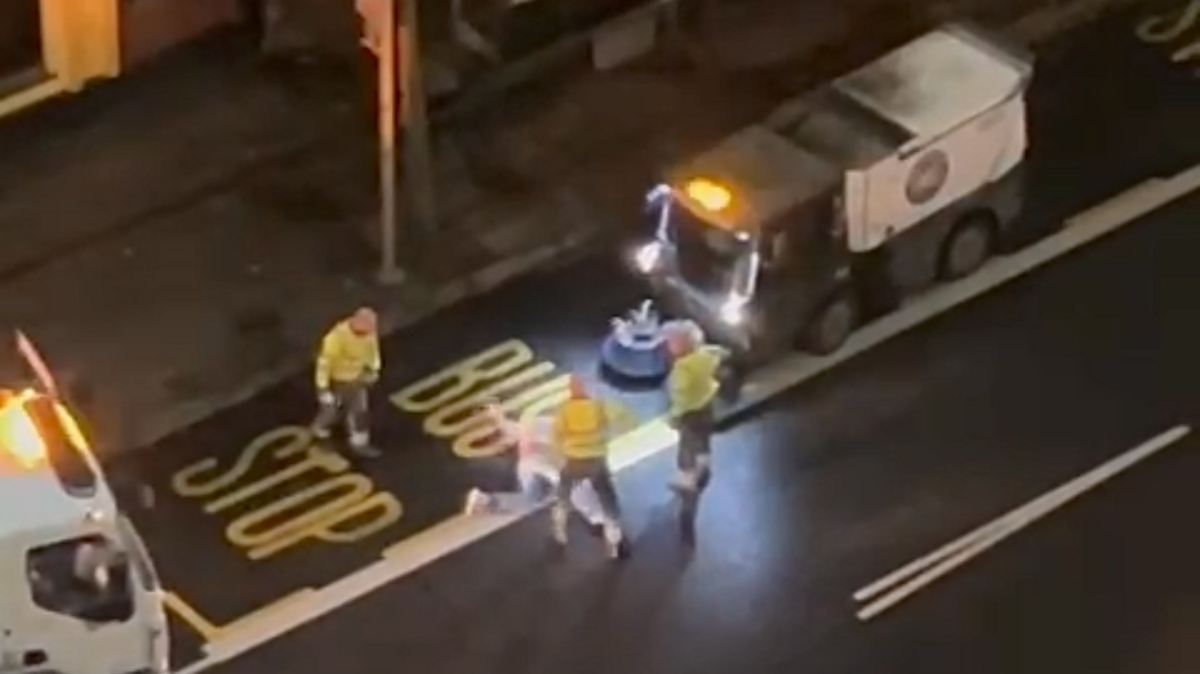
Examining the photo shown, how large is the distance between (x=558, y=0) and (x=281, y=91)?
2.51m

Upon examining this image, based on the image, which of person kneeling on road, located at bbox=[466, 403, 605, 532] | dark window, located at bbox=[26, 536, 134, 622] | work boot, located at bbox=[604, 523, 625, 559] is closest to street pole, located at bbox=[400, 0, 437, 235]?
person kneeling on road, located at bbox=[466, 403, 605, 532]

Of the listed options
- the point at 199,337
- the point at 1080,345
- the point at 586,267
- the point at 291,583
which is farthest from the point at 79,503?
the point at 1080,345

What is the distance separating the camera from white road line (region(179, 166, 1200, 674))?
25344 millimetres

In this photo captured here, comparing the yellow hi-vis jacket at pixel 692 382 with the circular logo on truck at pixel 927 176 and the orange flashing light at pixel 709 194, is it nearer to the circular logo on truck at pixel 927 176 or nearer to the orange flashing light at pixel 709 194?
the orange flashing light at pixel 709 194

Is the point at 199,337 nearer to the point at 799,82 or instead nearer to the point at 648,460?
the point at 648,460

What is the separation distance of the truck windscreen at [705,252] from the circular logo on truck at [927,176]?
1498 millimetres

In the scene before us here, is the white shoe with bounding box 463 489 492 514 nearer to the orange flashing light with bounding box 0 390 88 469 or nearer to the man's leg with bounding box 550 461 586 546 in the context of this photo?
the man's leg with bounding box 550 461 586 546

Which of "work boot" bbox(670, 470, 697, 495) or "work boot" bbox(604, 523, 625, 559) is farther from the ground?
"work boot" bbox(670, 470, 697, 495)

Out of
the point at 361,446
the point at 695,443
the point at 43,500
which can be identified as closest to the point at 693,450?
the point at 695,443

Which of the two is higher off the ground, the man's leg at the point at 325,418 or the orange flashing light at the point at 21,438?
the orange flashing light at the point at 21,438

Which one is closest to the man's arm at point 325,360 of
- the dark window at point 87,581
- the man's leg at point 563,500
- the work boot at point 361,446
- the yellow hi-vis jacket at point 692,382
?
the work boot at point 361,446

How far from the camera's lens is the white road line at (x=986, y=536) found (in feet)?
84.1

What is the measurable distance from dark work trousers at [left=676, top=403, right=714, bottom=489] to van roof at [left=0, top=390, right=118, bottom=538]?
4.45 m

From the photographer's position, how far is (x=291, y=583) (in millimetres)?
25656
